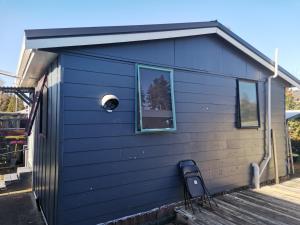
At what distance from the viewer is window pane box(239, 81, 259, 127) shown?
498cm

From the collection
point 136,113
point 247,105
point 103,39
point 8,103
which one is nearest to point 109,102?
point 136,113

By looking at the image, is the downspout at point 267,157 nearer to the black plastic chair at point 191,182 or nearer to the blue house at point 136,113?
the blue house at point 136,113

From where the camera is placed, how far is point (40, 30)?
2.62 meters

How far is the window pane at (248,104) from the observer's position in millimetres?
4982

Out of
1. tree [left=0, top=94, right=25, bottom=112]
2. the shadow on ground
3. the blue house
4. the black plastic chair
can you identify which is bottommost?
the shadow on ground

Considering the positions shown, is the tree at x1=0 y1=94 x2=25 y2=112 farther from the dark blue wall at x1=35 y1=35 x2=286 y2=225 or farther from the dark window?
the dark window

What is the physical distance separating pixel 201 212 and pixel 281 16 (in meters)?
6.52

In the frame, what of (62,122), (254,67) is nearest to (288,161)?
(254,67)

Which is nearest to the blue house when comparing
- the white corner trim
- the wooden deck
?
the white corner trim

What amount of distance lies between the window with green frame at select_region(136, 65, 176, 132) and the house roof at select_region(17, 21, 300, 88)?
1.69ft

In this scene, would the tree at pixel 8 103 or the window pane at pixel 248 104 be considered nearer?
the window pane at pixel 248 104

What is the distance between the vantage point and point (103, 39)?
3025mm

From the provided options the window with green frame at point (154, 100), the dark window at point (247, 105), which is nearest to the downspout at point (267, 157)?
the dark window at point (247, 105)

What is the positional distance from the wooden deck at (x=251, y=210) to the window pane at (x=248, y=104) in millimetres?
1485
